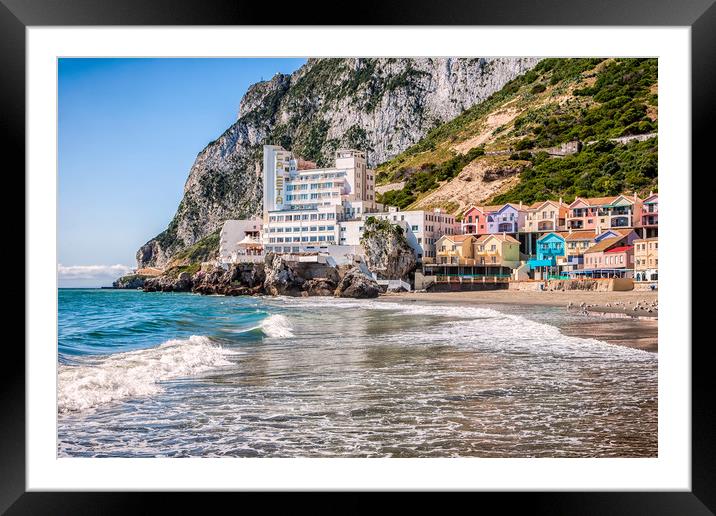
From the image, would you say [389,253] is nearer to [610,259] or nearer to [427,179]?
[610,259]

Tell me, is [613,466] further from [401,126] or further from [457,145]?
[401,126]

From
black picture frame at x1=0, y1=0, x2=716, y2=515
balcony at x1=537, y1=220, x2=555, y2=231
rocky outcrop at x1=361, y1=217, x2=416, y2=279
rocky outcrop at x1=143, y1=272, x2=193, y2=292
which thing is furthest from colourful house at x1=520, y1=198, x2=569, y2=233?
black picture frame at x1=0, y1=0, x2=716, y2=515

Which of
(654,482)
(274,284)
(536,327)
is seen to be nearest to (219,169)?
(274,284)

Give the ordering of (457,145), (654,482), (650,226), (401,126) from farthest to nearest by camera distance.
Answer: (401,126)
(457,145)
(650,226)
(654,482)

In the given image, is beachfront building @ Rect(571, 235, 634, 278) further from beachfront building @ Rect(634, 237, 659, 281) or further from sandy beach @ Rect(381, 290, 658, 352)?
sandy beach @ Rect(381, 290, 658, 352)

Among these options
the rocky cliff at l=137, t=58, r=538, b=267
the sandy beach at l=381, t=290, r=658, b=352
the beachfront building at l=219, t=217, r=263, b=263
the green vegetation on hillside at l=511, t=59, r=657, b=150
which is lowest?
the sandy beach at l=381, t=290, r=658, b=352

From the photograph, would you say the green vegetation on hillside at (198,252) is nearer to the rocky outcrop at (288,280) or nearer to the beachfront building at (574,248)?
the rocky outcrop at (288,280)
